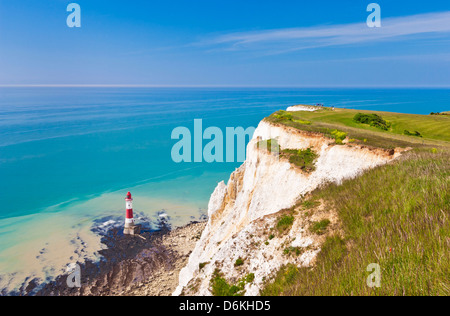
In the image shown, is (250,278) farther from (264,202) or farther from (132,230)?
(132,230)

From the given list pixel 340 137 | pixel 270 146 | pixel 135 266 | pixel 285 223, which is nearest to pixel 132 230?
pixel 135 266

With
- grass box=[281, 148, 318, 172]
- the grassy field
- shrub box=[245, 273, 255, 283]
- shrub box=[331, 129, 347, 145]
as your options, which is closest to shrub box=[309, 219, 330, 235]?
the grassy field

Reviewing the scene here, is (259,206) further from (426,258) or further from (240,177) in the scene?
(426,258)

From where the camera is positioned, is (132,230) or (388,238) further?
(132,230)

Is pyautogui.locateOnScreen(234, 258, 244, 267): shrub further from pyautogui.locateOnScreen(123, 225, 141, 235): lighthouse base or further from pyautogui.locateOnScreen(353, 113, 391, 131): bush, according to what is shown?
pyautogui.locateOnScreen(353, 113, 391, 131): bush

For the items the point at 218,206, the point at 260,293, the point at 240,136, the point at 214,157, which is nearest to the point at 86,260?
the point at 218,206

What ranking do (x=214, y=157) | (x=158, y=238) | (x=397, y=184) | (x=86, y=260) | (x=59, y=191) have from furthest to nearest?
(x=214, y=157)
(x=59, y=191)
(x=158, y=238)
(x=86, y=260)
(x=397, y=184)
